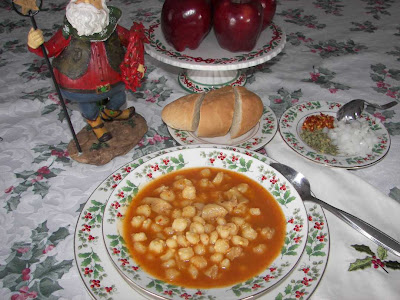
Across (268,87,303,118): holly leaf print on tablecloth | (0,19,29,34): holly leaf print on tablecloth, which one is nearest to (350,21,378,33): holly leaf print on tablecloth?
(268,87,303,118): holly leaf print on tablecloth

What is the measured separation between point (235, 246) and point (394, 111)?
1197mm

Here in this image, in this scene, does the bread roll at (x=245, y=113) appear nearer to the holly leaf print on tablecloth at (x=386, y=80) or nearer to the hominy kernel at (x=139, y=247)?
the hominy kernel at (x=139, y=247)

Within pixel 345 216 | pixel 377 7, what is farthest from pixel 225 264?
pixel 377 7

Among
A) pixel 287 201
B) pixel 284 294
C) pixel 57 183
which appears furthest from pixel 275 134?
pixel 57 183

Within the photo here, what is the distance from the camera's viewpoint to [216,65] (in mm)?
1583

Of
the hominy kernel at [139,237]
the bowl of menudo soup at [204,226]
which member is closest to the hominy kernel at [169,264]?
the bowl of menudo soup at [204,226]

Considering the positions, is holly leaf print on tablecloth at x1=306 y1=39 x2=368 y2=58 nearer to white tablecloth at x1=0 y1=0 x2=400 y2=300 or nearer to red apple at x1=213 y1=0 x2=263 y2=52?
white tablecloth at x1=0 y1=0 x2=400 y2=300

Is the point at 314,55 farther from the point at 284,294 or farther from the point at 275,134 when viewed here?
the point at 284,294

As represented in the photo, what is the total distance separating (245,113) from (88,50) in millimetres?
642

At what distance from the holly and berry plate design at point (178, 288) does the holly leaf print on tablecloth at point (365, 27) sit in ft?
5.80

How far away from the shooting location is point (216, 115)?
1.53m

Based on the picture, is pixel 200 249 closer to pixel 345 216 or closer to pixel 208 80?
pixel 345 216

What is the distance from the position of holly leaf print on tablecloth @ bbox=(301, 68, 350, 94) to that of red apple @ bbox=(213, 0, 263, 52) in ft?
1.77

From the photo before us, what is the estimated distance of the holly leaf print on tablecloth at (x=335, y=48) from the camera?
2297mm
